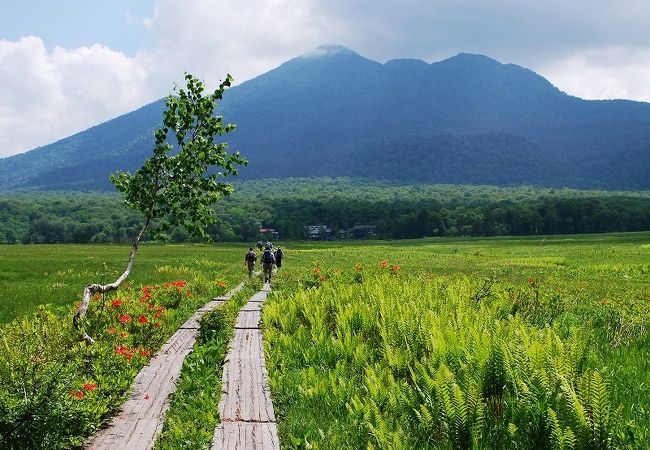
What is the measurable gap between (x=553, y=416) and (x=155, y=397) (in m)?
5.51

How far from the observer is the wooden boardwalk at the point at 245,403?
617 centimetres

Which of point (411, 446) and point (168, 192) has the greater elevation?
point (168, 192)

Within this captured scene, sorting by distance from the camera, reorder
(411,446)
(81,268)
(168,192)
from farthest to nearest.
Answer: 1. (81,268)
2. (168,192)
3. (411,446)

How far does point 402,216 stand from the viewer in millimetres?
159500

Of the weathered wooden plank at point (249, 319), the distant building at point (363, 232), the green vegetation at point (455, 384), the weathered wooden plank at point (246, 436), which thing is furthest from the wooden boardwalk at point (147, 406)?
the distant building at point (363, 232)

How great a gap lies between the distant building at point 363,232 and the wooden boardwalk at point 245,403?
14844 cm

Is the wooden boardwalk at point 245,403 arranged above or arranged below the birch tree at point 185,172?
below

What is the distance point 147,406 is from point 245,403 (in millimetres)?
1426

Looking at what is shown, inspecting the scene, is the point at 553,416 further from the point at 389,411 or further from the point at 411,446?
the point at 389,411

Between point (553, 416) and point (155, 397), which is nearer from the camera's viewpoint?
point (553, 416)

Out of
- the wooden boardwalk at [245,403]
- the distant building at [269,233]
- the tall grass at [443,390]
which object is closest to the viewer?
the tall grass at [443,390]

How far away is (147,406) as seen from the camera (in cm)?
748

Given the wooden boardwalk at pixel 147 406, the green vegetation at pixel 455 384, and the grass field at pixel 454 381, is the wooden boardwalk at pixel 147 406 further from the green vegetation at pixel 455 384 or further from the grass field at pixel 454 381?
the green vegetation at pixel 455 384

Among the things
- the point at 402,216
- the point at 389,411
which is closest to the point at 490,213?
the point at 402,216
